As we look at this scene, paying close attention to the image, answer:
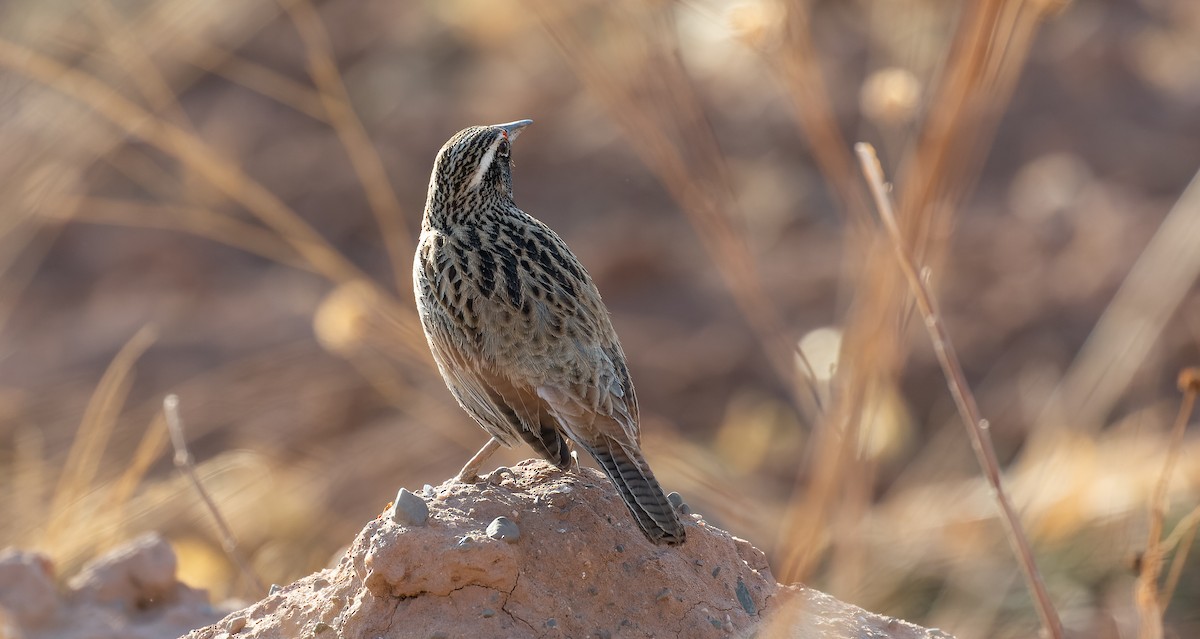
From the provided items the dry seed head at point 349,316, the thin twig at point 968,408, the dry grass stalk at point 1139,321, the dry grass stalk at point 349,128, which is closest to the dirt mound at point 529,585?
the thin twig at point 968,408

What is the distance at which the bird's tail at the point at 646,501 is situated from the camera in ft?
12.5

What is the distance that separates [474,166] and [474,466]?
1.23 metres

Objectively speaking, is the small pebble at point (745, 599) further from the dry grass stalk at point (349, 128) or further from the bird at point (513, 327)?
the dry grass stalk at point (349, 128)

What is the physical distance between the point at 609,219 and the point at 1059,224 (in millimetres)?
4456

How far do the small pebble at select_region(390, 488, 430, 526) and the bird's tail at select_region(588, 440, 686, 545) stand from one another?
0.53m

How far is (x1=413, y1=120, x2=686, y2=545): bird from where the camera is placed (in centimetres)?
443

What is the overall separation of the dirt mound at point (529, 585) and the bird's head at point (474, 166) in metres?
1.54

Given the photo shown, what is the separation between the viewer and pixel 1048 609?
3170mm

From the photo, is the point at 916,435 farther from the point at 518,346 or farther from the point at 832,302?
the point at 518,346

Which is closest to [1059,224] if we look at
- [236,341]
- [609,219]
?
[609,219]

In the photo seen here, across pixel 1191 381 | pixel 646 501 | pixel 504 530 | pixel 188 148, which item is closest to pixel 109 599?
pixel 188 148

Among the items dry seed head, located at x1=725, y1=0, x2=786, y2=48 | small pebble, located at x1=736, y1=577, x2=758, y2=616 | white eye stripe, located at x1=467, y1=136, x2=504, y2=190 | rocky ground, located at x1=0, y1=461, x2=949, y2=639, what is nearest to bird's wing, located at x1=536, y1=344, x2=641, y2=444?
rocky ground, located at x1=0, y1=461, x2=949, y2=639

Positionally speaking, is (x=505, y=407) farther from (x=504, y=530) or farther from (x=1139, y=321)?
(x=1139, y=321)

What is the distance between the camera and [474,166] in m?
5.28
